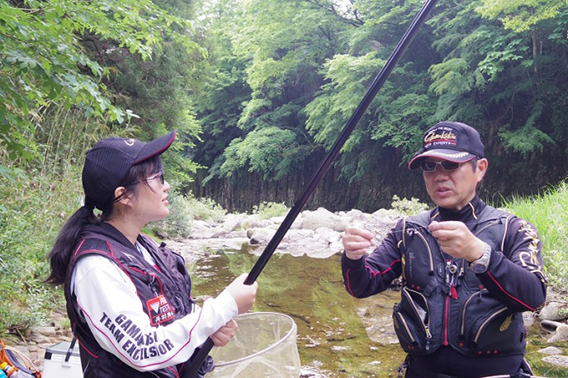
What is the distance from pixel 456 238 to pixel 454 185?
487mm

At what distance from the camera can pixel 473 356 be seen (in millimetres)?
1911

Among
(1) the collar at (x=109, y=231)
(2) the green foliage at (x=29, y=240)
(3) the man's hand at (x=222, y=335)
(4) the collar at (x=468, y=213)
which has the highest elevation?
(4) the collar at (x=468, y=213)

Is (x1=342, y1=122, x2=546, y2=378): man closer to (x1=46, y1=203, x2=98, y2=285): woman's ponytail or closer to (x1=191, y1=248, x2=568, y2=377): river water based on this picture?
(x1=46, y1=203, x2=98, y2=285): woman's ponytail

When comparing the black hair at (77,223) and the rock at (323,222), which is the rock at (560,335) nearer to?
the black hair at (77,223)

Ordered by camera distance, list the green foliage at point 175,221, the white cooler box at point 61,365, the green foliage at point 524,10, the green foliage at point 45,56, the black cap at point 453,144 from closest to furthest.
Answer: the black cap at point 453,144
the white cooler box at point 61,365
the green foliage at point 45,56
the green foliage at point 175,221
the green foliage at point 524,10

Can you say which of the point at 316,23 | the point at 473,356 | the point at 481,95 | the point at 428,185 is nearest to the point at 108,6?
the point at 428,185

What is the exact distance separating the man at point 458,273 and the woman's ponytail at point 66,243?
3.38 feet

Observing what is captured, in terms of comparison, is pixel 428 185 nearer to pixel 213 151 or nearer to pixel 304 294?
pixel 304 294

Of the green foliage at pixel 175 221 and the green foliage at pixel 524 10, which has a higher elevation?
the green foliage at pixel 524 10

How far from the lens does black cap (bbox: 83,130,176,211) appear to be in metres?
1.72

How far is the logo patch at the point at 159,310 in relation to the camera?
5.25 feet

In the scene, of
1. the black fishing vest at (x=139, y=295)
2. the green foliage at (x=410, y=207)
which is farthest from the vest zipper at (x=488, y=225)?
the green foliage at (x=410, y=207)

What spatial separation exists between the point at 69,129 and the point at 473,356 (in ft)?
21.1

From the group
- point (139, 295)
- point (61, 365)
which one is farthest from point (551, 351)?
point (139, 295)
